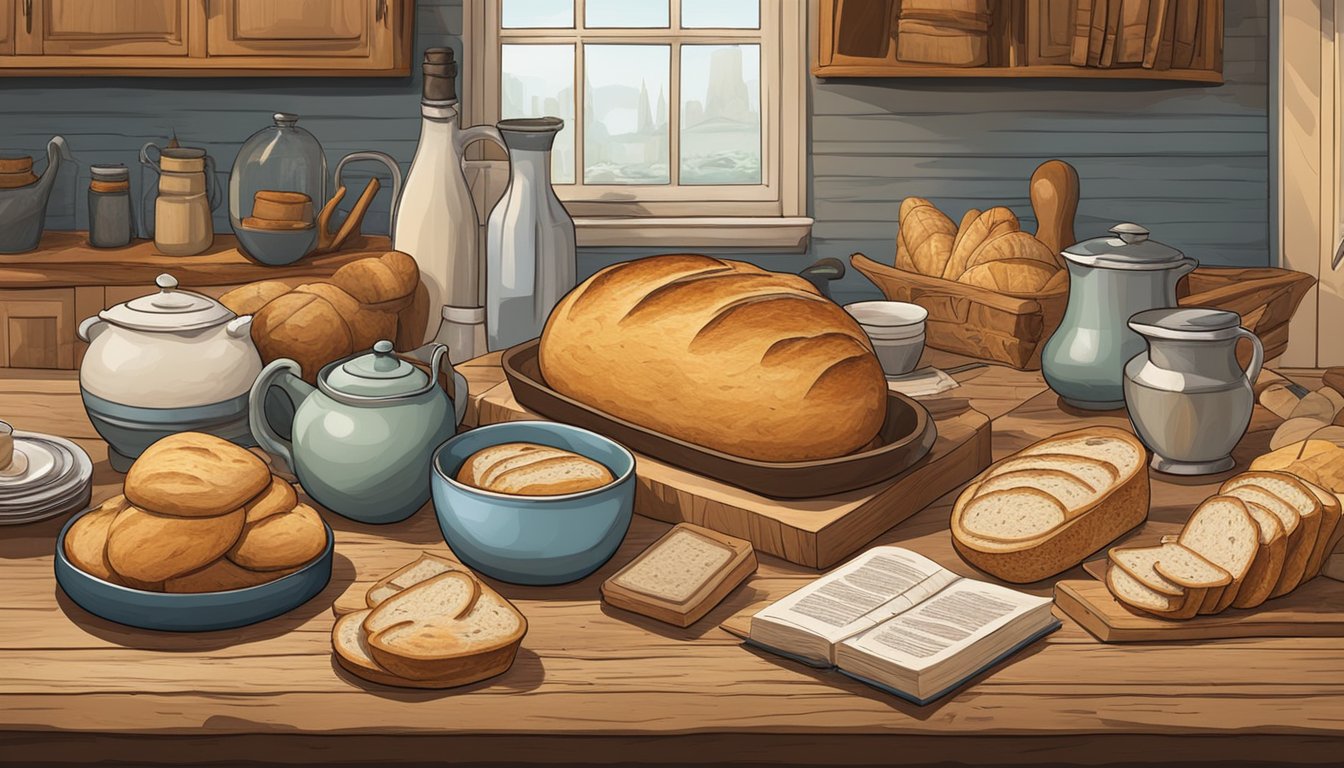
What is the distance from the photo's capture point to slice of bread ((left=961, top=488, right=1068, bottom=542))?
134 centimetres

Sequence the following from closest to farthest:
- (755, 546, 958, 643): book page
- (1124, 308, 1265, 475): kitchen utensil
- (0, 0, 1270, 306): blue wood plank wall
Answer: (755, 546, 958, 643): book page
(1124, 308, 1265, 475): kitchen utensil
(0, 0, 1270, 306): blue wood plank wall

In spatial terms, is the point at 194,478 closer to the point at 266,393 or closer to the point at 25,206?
the point at 266,393

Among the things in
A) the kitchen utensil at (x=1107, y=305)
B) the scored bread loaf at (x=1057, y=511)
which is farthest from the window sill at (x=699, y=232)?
the scored bread loaf at (x=1057, y=511)

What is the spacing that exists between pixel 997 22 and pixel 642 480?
210 cm

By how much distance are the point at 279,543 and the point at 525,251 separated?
87 cm

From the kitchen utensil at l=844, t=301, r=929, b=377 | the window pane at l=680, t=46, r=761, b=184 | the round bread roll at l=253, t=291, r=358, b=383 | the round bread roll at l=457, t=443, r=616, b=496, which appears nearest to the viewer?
the round bread roll at l=457, t=443, r=616, b=496

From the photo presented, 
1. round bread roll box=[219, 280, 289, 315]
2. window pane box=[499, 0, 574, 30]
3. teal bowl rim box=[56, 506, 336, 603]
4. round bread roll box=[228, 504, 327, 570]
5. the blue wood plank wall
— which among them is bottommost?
teal bowl rim box=[56, 506, 336, 603]

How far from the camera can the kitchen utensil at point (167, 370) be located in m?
1.50

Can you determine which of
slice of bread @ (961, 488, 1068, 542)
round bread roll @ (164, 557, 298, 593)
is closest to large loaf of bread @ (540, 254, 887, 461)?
slice of bread @ (961, 488, 1068, 542)

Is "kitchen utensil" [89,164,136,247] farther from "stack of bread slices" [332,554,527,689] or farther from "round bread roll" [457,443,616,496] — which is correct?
"stack of bread slices" [332,554,527,689]

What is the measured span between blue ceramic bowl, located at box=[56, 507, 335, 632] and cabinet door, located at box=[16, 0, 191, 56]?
2.15 meters

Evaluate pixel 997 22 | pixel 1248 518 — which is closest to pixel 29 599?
pixel 1248 518

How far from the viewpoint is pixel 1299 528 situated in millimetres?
1264

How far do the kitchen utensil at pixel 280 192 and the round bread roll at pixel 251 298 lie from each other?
1.10 metres
